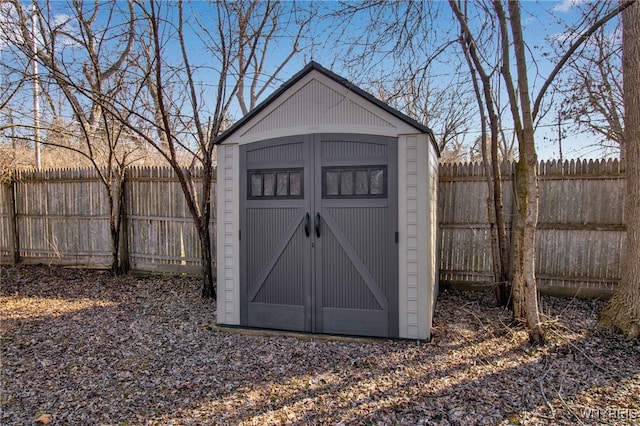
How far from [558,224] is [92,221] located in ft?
22.8

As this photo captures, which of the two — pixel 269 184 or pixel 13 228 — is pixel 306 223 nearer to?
pixel 269 184

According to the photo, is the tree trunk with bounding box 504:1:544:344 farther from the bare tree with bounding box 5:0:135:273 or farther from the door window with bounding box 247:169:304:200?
the bare tree with bounding box 5:0:135:273

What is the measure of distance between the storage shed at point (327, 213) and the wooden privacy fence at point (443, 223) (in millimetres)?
1719

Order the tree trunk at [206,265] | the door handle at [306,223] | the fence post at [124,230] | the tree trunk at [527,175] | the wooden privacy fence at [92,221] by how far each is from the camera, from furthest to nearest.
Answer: the fence post at [124,230], the wooden privacy fence at [92,221], the tree trunk at [206,265], the door handle at [306,223], the tree trunk at [527,175]

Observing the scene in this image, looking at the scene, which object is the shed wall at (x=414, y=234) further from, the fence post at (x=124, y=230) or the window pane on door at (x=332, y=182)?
Result: the fence post at (x=124, y=230)

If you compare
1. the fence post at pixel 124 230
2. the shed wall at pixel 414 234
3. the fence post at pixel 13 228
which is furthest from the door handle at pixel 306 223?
the fence post at pixel 13 228

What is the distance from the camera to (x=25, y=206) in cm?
684

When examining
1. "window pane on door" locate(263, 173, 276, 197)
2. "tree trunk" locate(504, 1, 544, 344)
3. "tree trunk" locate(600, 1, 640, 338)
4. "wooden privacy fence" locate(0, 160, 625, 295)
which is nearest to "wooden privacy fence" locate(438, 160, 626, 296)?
"wooden privacy fence" locate(0, 160, 625, 295)

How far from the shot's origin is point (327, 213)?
3574mm

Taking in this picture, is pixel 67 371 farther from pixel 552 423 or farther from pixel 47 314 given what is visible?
pixel 552 423

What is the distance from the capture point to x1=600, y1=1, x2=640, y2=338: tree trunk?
3381mm

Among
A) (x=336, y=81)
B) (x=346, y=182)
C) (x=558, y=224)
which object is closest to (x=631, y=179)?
(x=558, y=224)

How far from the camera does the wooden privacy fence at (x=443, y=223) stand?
15.0 ft

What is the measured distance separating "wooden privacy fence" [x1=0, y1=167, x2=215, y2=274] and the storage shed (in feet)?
7.11
